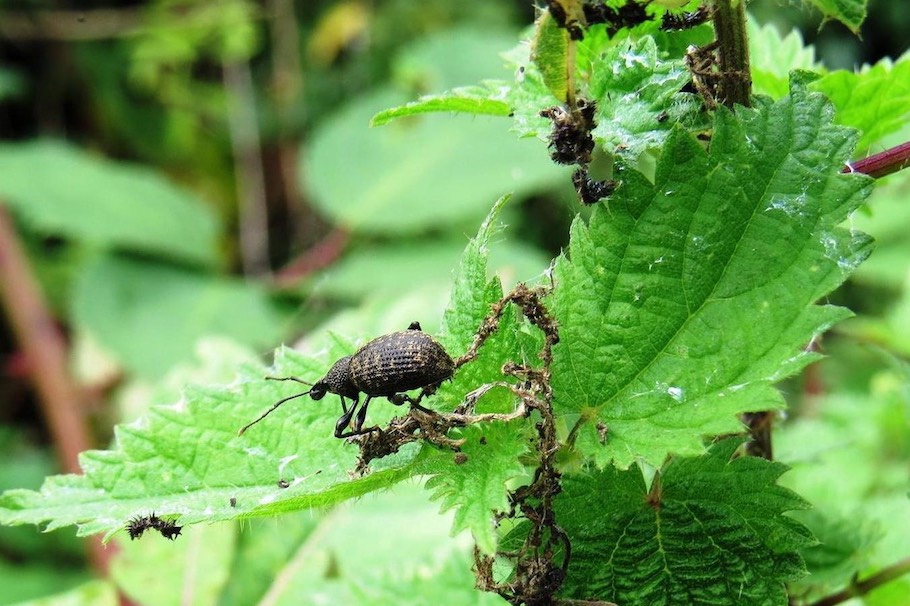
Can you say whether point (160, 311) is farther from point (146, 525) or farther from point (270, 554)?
point (146, 525)

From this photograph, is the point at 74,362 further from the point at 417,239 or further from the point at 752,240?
the point at 752,240

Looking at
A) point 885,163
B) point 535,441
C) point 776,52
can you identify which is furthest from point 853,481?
point 535,441

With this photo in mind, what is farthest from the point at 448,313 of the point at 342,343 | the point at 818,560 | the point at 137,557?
the point at 137,557

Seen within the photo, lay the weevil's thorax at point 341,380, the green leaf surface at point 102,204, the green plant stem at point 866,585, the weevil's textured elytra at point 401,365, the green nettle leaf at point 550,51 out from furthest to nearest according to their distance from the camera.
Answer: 1. the green leaf surface at point 102,204
2. the green plant stem at point 866,585
3. the weevil's thorax at point 341,380
4. the weevil's textured elytra at point 401,365
5. the green nettle leaf at point 550,51

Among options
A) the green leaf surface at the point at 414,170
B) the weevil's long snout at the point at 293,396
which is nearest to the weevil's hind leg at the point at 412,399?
the weevil's long snout at the point at 293,396

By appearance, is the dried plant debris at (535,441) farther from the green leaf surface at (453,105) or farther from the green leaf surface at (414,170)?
the green leaf surface at (414,170)

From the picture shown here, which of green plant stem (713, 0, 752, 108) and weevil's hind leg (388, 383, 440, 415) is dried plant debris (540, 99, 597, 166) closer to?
green plant stem (713, 0, 752, 108)
